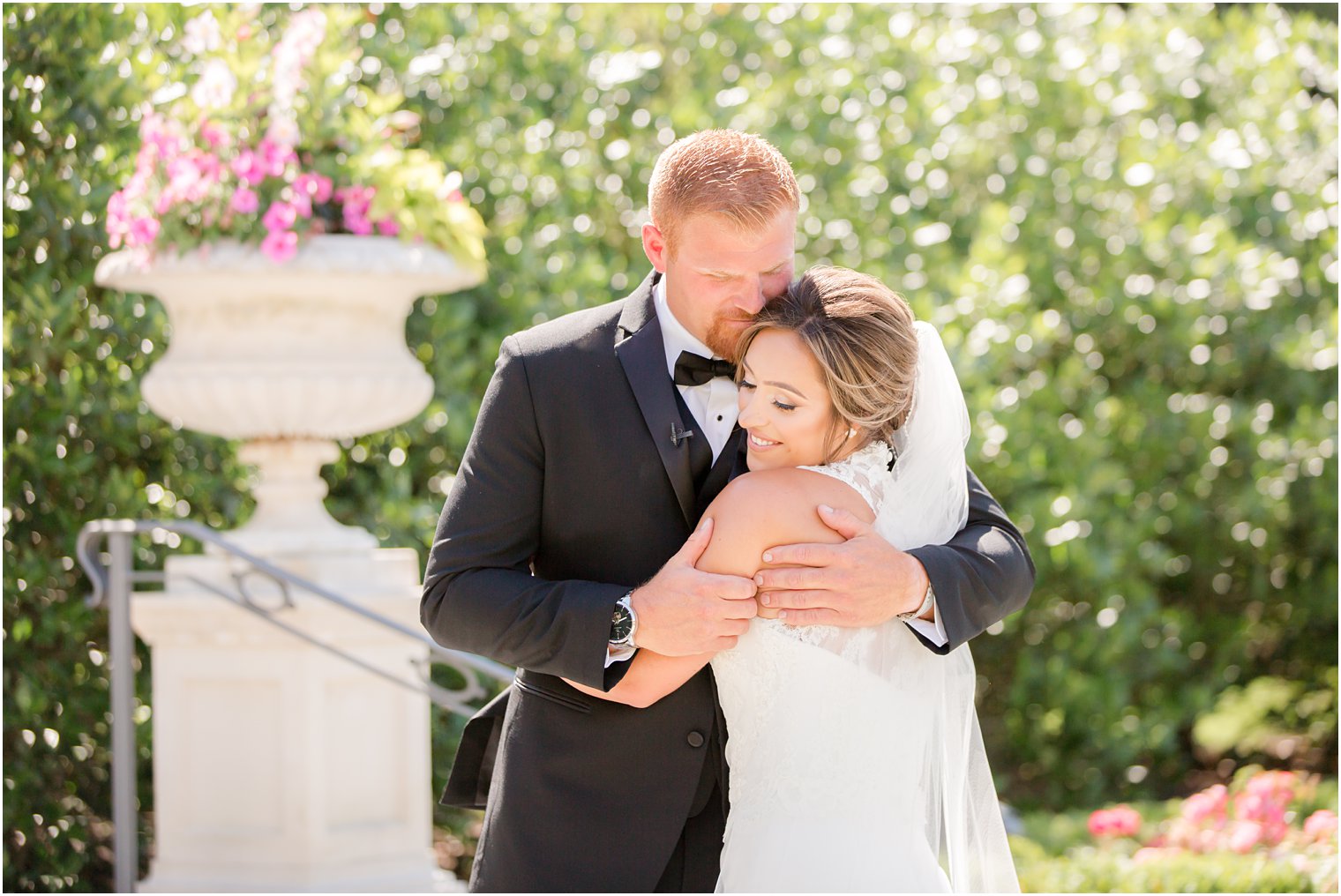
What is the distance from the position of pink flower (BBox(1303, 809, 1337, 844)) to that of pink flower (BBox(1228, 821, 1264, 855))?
18 cm

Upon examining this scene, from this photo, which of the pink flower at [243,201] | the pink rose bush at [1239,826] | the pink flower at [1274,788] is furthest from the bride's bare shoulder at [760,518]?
the pink flower at [1274,788]

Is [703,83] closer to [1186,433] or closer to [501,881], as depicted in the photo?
[1186,433]

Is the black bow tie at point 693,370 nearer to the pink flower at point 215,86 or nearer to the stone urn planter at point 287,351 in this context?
the stone urn planter at point 287,351

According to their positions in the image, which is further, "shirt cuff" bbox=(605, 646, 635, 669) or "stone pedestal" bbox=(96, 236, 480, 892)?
"stone pedestal" bbox=(96, 236, 480, 892)

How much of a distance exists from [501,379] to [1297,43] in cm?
623

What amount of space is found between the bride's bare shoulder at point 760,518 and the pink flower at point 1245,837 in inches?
127

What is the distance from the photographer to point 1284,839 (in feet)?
16.8

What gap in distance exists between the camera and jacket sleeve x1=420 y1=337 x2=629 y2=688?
7.48ft

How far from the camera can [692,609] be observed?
222cm

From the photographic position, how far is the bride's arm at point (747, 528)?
227 centimetres

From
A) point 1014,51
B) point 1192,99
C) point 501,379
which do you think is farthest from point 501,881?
point 1192,99

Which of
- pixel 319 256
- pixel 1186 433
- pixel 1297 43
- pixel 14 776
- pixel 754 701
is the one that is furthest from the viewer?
pixel 1297 43

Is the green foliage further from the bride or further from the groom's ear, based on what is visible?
the groom's ear

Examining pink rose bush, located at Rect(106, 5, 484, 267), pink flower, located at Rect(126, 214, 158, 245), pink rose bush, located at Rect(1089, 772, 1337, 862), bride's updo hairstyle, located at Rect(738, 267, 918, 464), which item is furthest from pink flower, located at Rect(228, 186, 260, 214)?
pink rose bush, located at Rect(1089, 772, 1337, 862)
